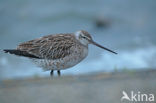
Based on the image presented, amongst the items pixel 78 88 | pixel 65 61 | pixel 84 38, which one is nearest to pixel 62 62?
pixel 65 61

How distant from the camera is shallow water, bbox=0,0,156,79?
12.1m

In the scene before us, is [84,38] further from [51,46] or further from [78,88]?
[78,88]

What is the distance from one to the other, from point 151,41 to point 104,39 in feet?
4.24

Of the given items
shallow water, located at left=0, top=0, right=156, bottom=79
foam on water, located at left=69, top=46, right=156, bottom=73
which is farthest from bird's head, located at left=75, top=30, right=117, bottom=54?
foam on water, located at left=69, top=46, right=156, bottom=73

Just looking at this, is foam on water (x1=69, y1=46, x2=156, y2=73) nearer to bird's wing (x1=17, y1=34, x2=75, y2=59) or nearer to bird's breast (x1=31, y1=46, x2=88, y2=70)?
bird's wing (x1=17, y1=34, x2=75, y2=59)

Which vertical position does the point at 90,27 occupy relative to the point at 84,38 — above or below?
above

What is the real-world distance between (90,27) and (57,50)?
725cm

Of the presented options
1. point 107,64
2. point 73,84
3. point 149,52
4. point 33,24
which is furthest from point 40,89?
point 33,24

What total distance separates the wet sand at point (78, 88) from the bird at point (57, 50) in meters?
0.67

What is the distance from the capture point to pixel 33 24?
48.3ft

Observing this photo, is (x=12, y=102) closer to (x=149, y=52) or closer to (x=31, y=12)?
(x=149, y=52)

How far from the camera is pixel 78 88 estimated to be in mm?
5965

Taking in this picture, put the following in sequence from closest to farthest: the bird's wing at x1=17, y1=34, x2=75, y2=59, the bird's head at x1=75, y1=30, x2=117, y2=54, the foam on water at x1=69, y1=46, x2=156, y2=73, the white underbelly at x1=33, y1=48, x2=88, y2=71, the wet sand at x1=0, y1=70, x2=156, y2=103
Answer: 1. the wet sand at x1=0, y1=70, x2=156, y2=103
2. the white underbelly at x1=33, y1=48, x2=88, y2=71
3. the bird's wing at x1=17, y1=34, x2=75, y2=59
4. the bird's head at x1=75, y1=30, x2=117, y2=54
5. the foam on water at x1=69, y1=46, x2=156, y2=73

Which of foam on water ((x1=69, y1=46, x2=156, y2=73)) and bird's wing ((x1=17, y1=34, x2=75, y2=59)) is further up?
foam on water ((x1=69, y1=46, x2=156, y2=73))
